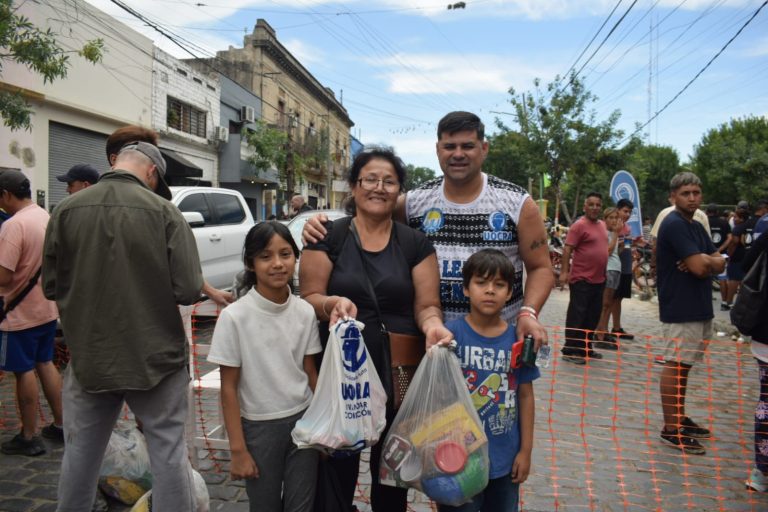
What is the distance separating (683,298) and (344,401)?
3.35 metres

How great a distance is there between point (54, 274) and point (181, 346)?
0.62 metres

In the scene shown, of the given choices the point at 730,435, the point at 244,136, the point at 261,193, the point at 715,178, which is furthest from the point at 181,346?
the point at 715,178

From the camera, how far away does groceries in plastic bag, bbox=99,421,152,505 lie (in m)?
2.94

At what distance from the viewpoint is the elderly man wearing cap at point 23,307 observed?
11.5 ft

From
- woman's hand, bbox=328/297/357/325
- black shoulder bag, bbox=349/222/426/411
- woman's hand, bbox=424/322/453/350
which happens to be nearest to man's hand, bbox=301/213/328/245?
black shoulder bag, bbox=349/222/426/411

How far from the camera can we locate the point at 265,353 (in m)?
2.21

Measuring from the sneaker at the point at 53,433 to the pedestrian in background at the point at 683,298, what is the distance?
4.64 metres

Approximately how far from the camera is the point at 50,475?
3385 millimetres

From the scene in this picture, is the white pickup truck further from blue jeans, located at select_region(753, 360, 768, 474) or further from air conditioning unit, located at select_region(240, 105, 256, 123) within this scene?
air conditioning unit, located at select_region(240, 105, 256, 123)

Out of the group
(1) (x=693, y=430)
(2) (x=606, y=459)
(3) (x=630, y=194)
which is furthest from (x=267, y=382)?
(3) (x=630, y=194)

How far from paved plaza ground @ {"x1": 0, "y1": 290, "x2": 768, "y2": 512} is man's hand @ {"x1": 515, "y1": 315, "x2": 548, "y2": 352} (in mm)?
1489

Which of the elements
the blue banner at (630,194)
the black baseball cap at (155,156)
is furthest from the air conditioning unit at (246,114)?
the black baseball cap at (155,156)

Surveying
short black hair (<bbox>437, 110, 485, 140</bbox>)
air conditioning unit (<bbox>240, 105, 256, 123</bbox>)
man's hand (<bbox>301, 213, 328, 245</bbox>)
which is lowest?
man's hand (<bbox>301, 213, 328, 245</bbox>)

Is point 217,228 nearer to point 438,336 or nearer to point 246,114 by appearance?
point 438,336
